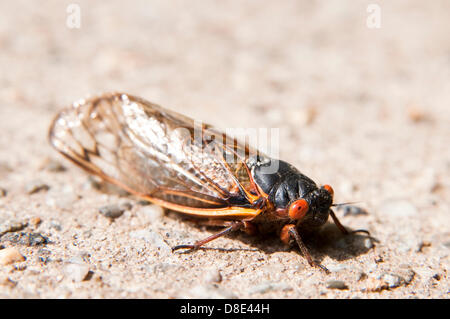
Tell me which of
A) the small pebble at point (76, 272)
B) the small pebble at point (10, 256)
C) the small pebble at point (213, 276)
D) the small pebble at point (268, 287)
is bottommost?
the small pebble at point (268, 287)

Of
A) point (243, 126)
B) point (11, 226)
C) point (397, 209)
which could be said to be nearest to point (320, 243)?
point (397, 209)

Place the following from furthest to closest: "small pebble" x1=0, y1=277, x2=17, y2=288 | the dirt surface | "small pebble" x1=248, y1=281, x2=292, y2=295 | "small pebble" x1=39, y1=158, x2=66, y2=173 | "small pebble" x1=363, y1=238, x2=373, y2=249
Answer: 1. "small pebble" x1=39, y1=158, x2=66, y2=173
2. "small pebble" x1=363, y1=238, x2=373, y2=249
3. the dirt surface
4. "small pebble" x1=248, y1=281, x2=292, y2=295
5. "small pebble" x1=0, y1=277, x2=17, y2=288

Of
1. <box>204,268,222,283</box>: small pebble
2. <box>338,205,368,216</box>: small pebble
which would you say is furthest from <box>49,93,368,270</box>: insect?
<box>338,205,368,216</box>: small pebble

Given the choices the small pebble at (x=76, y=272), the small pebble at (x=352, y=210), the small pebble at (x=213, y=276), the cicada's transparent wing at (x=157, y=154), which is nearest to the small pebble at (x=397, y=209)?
the small pebble at (x=352, y=210)

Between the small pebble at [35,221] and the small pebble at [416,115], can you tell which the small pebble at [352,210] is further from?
the small pebble at [35,221]

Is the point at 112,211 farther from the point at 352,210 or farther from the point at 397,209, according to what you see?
the point at 397,209

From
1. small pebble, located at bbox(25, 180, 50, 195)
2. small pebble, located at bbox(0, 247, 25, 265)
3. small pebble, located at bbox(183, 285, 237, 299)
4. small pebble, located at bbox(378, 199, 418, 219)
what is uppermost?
small pebble, located at bbox(25, 180, 50, 195)

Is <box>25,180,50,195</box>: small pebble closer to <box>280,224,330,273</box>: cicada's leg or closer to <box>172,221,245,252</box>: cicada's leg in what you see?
<box>172,221,245,252</box>: cicada's leg
